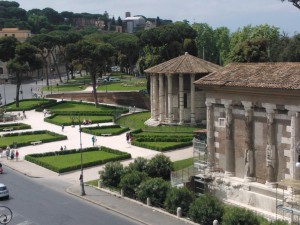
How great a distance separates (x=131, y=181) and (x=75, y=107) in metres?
56.1

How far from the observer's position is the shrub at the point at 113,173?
42.8m

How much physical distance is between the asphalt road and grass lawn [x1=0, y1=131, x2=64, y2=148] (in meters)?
17.3

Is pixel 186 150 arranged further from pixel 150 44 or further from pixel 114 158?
pixel 150 44

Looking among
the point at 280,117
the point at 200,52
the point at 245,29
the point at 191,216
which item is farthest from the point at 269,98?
the point at 200,52

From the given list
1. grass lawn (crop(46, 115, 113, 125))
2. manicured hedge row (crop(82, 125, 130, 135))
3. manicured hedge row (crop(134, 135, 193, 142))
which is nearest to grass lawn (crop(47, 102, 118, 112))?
Result: grass lawn (crop(46, 115, 113, 125))

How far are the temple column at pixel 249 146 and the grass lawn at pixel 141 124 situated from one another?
31.6 meters

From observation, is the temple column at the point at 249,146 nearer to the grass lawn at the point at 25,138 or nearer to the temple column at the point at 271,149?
the temple column at the point at 271,149

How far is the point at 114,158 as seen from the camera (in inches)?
2125

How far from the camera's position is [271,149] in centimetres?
3509

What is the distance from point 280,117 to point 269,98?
4.91 feet

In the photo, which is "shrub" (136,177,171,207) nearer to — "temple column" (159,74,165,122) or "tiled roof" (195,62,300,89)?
"tiled roof" (195,62,300,89)

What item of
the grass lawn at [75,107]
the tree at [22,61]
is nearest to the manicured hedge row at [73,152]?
the grass lawn at [75,107]

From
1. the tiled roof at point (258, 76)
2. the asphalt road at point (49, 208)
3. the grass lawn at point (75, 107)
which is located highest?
the tiled roof at point (258, 76)

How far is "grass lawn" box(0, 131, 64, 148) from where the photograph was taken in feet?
210
